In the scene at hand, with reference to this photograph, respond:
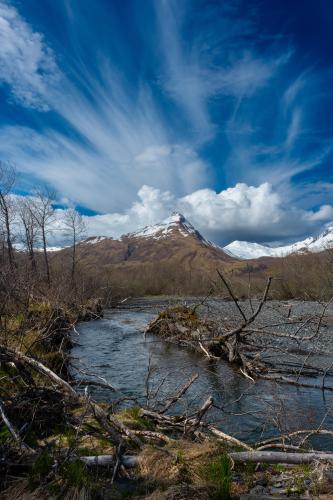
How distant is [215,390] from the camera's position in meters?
12.4

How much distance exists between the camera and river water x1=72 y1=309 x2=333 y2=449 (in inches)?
359

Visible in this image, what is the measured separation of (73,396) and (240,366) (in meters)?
9.57

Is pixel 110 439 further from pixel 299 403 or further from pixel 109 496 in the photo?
pixel 299 403

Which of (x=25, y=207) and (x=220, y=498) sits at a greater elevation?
(x=25, y=207)

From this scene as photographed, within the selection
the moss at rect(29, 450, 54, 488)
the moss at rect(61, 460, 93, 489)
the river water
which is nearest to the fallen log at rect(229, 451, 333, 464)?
the river water

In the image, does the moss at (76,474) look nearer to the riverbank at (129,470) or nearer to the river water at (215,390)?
the riverbank at (129,470)

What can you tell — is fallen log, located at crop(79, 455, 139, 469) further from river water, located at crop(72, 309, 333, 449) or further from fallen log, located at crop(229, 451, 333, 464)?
river water, located at crop(72, 309, 333, 449)

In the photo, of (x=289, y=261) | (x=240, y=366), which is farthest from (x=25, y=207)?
(x=289, y=261)

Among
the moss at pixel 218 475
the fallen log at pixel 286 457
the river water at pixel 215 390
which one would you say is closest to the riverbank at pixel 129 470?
the moss at pixel 218 475

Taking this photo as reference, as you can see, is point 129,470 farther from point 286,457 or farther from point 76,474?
point 286,457

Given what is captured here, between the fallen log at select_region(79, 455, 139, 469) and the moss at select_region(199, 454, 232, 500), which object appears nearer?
the moss at select_region(199, 454, 232, 500)

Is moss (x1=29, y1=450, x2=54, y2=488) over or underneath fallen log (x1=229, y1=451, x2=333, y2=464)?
over

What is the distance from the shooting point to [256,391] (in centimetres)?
1218

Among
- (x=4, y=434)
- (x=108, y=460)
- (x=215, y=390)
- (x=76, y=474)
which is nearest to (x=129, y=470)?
(x=108, y=460)
